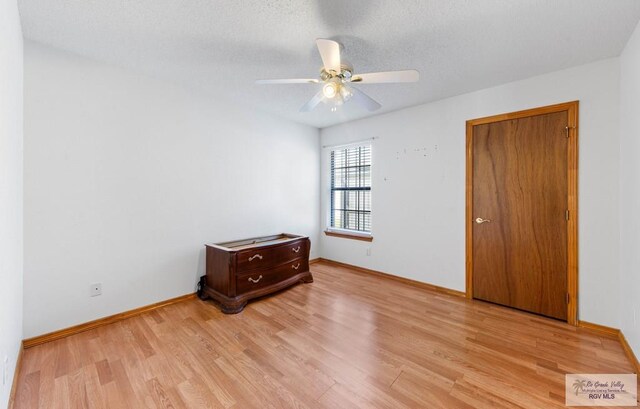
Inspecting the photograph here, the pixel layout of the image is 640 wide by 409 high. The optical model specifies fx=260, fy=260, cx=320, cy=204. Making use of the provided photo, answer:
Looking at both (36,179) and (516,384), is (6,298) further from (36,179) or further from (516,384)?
(516,384)

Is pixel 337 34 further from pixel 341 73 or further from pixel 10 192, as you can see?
pixel 10 192

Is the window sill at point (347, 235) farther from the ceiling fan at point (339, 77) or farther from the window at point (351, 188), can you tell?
the ceiling fan at point (339, 77)

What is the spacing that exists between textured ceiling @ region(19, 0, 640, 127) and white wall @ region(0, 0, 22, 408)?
0.43 metres

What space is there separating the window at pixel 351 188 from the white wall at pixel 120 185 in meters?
1.49

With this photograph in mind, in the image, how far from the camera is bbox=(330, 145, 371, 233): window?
4199mm

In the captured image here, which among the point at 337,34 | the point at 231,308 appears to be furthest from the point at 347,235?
the point at 337,34

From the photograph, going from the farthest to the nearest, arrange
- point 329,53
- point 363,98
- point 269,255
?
point 269,255 < point 363,98 < point 329,53

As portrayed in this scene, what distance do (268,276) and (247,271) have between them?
0.31 m

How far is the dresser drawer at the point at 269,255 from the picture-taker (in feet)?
9.39

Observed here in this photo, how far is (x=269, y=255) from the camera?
3.14 m

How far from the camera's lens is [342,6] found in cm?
166

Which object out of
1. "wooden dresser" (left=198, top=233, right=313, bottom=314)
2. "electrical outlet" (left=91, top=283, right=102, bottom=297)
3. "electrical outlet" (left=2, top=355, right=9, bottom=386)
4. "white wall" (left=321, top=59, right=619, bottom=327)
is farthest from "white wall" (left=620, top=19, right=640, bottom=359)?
"electrical outlet" (left=91, top=283, right=102, bottom=297)

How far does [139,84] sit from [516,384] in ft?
13.1

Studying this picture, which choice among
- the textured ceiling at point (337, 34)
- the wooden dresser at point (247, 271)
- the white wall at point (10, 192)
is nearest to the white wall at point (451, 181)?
the textured ceiling at point (337, 34)
